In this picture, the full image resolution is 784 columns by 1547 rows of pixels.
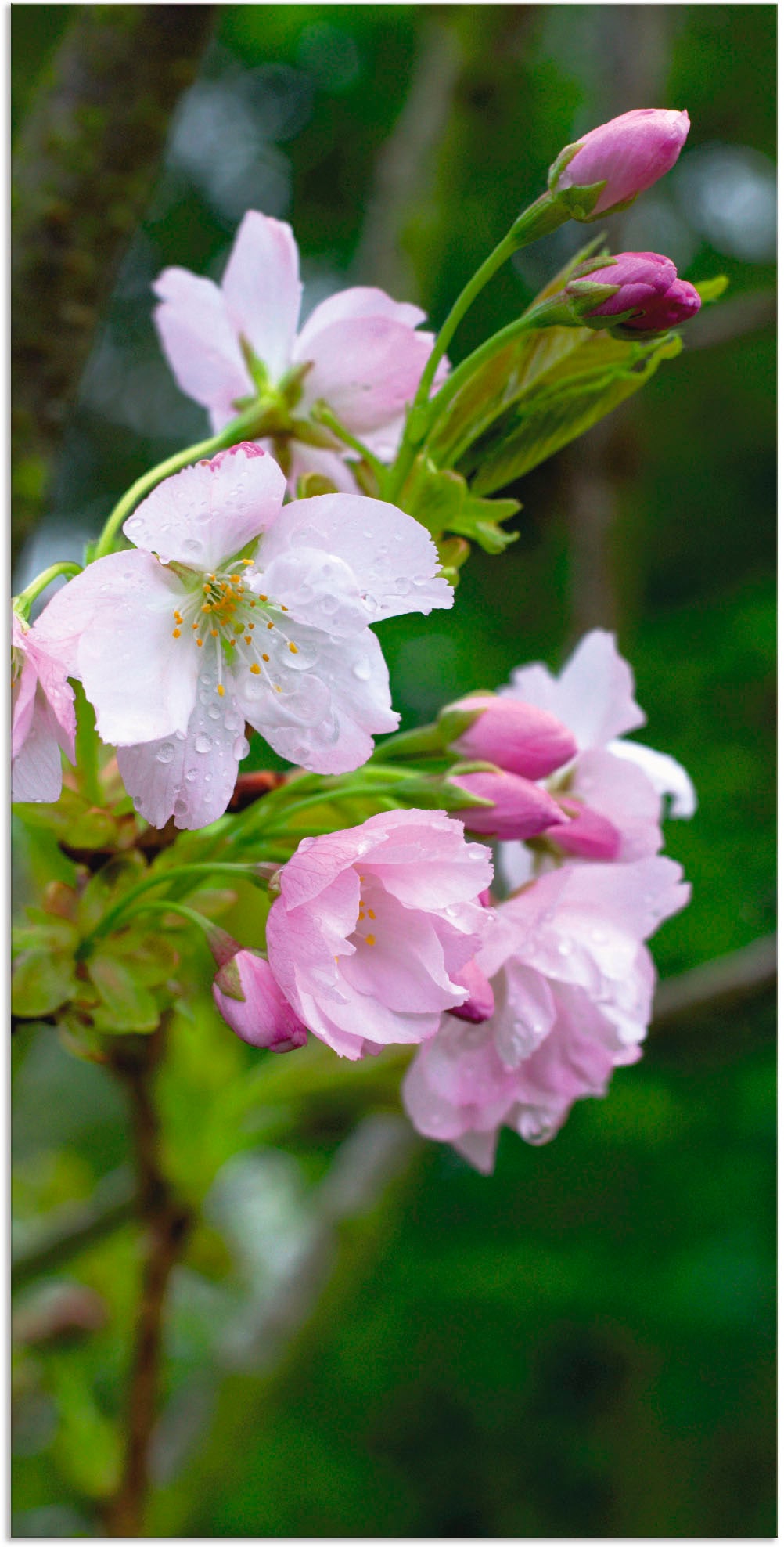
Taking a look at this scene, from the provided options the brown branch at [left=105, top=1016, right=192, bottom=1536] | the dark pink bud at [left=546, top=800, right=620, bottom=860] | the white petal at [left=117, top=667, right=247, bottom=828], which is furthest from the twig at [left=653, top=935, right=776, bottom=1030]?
the white petal at [left=117, top=667, right=247, bottom=828]

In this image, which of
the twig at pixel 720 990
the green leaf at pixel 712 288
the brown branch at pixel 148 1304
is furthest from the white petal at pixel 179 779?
the twig at pixel 720 990

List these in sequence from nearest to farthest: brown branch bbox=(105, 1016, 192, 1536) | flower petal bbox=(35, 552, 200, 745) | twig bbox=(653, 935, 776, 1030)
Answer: flower petal bbox=(35, 552, 200, 745) < brown branch bbox=(105, 1016, 192, 1536) < twig bbox=(653, 935, 776, 1030)

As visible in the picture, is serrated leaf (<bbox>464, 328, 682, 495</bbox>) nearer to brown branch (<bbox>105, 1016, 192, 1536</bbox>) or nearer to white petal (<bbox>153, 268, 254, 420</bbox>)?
white petal (<bbox>153, 268, 254, 420</bbox>)

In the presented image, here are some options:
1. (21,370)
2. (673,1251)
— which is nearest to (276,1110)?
(21,370)

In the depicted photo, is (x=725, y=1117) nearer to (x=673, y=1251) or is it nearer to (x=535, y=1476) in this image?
(x=673, y=1251)

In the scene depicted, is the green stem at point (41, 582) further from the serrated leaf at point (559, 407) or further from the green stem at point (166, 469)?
the serrated leaf at point (559, 407)

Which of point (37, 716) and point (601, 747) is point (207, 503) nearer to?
point (37, 716)

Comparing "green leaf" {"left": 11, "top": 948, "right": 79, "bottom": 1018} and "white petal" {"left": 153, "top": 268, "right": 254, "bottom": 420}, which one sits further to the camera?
"white petal" {"left": 153, "top": 268, "right": 254, "bottom": 420}
